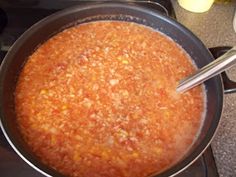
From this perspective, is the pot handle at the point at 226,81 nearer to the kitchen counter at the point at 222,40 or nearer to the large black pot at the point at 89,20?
the large black pot at the point at 89,20


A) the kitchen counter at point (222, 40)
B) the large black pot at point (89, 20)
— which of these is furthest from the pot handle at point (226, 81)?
the kitchen counter at point (222, 40)

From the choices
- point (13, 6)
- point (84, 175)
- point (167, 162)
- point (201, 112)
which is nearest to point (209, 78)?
point (201, 112)

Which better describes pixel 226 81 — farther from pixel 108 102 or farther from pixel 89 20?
pixel 89 20

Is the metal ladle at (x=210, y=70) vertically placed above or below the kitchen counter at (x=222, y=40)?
above

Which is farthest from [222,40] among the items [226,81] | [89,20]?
[89,20]

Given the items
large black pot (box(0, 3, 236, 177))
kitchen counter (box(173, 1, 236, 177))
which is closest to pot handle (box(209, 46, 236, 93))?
large black pot (box(0, 3, 236, 177))

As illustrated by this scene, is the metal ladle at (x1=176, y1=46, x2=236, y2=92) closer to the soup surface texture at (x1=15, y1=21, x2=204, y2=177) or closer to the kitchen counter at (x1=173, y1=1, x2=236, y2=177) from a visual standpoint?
the soup surface texture at (x1=15, y1=21, x2=204, y2=177)

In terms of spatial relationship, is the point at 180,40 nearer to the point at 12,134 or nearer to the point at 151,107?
the point at 151,107

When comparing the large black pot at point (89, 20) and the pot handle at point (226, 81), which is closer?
the large black pot at point (89, 20)
